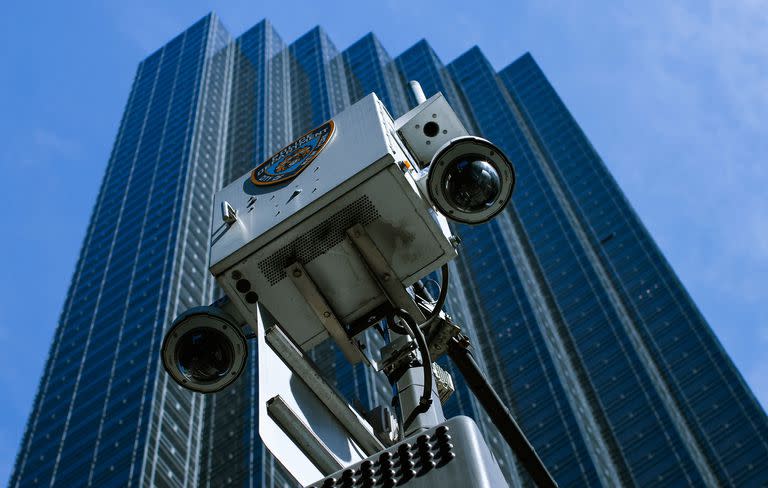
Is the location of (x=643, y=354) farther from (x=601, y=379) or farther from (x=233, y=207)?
(x=233, y=207)

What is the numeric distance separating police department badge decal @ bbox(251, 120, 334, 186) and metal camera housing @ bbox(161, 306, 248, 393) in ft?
2.98

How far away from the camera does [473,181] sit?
5.31 meters

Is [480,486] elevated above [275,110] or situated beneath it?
elevated above

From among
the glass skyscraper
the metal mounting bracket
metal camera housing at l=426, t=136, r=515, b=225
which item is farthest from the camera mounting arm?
the glass skyscraper

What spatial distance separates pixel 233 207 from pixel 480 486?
2.77 m

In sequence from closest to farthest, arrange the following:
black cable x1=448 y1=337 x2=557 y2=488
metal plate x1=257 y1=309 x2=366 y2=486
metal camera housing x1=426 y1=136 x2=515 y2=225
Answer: metal plate x1=257 y1=309 x2=366 y2=486 < metal camera housing x1=426 y1=136 x2=515 y2=225 < black cable x1=448 y1=337 x2=557 y2=488

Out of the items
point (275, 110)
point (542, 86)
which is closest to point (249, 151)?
point (275, 110)

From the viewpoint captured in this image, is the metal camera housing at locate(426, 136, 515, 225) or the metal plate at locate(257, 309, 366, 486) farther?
the metal camera housing at locate(426, 136, 515, 225)

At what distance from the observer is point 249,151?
73.7 metres

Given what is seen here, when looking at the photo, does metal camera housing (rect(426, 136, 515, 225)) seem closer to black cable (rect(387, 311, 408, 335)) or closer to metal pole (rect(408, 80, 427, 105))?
black cable (rect(387, 311, 408, 335))

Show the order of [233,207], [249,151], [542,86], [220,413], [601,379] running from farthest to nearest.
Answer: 1. [542,86]
2. [249,151]
3. [601,379]
4. [220,413]
5. [233,207]

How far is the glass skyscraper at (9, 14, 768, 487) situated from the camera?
51.5 m

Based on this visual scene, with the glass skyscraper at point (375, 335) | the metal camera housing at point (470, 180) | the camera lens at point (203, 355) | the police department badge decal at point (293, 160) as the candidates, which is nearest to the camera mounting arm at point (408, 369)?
the metal camera housing at point (470, 180)

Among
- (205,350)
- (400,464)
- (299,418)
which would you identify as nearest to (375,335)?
(205,350)
